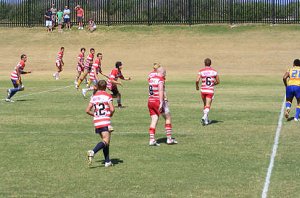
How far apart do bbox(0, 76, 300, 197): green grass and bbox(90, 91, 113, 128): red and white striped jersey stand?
937mm

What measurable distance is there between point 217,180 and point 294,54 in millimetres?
42439

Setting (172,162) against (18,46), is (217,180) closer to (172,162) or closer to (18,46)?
(172,162)

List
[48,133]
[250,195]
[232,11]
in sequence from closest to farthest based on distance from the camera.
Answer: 1. [250,195]
2. [48,133]
3. [232,11]

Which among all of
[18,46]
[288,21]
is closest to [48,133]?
[18,46]

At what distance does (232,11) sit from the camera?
64250 mm

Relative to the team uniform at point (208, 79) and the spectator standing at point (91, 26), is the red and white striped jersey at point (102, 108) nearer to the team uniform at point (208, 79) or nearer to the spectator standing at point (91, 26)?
the team uniform at point (208, 79)

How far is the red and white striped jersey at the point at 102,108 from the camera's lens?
14523mm

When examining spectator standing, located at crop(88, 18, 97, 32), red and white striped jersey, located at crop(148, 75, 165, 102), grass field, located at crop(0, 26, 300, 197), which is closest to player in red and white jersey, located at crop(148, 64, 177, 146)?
red and white striped jersey, located at crop(148, 75, 165, 102)

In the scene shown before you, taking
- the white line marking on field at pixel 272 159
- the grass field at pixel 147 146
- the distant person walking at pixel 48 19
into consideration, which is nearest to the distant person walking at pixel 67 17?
the distant person walking at pixel 48 19

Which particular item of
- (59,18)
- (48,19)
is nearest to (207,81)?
(59,18)

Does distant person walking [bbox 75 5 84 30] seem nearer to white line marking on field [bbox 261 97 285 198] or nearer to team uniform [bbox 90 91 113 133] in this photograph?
white line marking on field [bbox 261 97 285 198]

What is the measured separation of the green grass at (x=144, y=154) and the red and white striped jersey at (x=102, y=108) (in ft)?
3.08

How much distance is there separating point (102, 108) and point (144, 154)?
2180mm

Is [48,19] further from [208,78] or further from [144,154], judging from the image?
[144,154]
